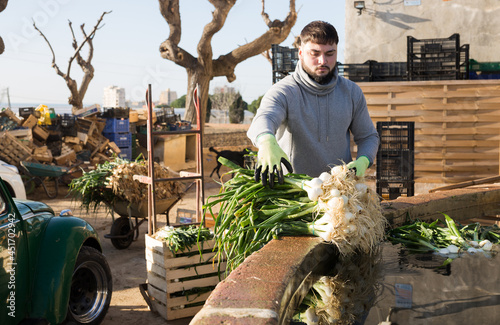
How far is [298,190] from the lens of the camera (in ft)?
9.16

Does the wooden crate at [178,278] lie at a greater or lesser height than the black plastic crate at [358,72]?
lesser

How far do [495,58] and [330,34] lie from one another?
1334 cm

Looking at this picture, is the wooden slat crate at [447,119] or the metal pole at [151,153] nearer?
the metal pole at [151,153]

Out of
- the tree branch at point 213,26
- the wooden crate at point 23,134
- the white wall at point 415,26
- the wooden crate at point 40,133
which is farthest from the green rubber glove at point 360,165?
the tree branch at point 213,26

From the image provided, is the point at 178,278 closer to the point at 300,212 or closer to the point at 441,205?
the point at 441,205

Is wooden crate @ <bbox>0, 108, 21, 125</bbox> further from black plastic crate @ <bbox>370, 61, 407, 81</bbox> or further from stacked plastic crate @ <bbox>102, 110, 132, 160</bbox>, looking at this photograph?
black plastic crate @ <bbox>370, 61, 407, 81</bbox>

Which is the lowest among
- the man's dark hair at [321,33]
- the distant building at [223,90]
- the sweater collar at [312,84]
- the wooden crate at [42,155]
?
the wooden crate at [42,155]

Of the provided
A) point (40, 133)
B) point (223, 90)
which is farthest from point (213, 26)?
point (223, 90)

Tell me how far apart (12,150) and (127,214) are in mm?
6803

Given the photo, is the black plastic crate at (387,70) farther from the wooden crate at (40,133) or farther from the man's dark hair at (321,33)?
the man's dark hair at (321,33)

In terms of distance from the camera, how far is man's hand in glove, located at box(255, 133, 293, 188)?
2.60 m

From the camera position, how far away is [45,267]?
13.5 feet

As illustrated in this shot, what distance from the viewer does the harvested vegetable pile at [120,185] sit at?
292 inches

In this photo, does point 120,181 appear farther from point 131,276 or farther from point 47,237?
point 47,237
